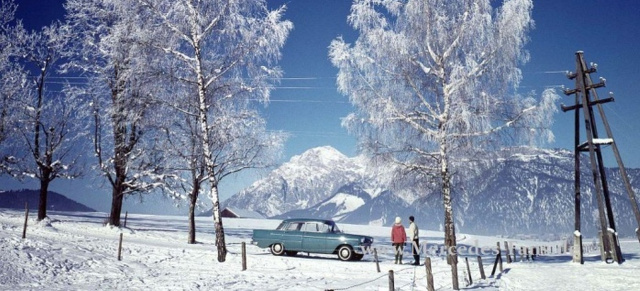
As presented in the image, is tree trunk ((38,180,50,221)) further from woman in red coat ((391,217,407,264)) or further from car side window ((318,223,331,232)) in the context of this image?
woman in red coat ((391,217,407,264))

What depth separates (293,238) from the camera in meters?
19.5

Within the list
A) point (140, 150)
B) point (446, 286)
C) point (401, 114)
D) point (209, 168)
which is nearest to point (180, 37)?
point (209, 168)

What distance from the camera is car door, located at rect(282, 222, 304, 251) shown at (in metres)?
19.3

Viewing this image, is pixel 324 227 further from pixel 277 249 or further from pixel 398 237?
pixel 398 237

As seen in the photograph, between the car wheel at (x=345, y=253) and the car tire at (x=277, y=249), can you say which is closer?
the car wheel at (x=345, y=253)

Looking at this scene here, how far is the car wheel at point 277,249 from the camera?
19.5m

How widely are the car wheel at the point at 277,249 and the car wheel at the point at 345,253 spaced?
115 inches

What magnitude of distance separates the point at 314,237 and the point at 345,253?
172 centimetres

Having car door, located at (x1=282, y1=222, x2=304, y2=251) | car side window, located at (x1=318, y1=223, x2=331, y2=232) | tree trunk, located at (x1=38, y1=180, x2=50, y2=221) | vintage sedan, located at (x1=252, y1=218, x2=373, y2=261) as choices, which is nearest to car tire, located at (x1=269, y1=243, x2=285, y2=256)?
vintage sedan, located at (x1=252, y1=218, x2=373, y2=261)

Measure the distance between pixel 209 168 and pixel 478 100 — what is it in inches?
402

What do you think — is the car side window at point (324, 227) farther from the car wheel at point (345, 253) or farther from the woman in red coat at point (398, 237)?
the woman in red coat at point (398, 237)

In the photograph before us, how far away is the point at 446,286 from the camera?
11.8 metres

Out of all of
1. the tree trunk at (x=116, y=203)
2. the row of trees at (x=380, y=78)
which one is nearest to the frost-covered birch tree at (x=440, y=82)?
the row of trees at (x=380, y=78)

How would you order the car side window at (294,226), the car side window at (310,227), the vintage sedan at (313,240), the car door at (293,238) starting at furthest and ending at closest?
the car side window at (294,226)
the car side window at (310,227)
the car door at (293,238)
the vintage sedan at (313,240)
